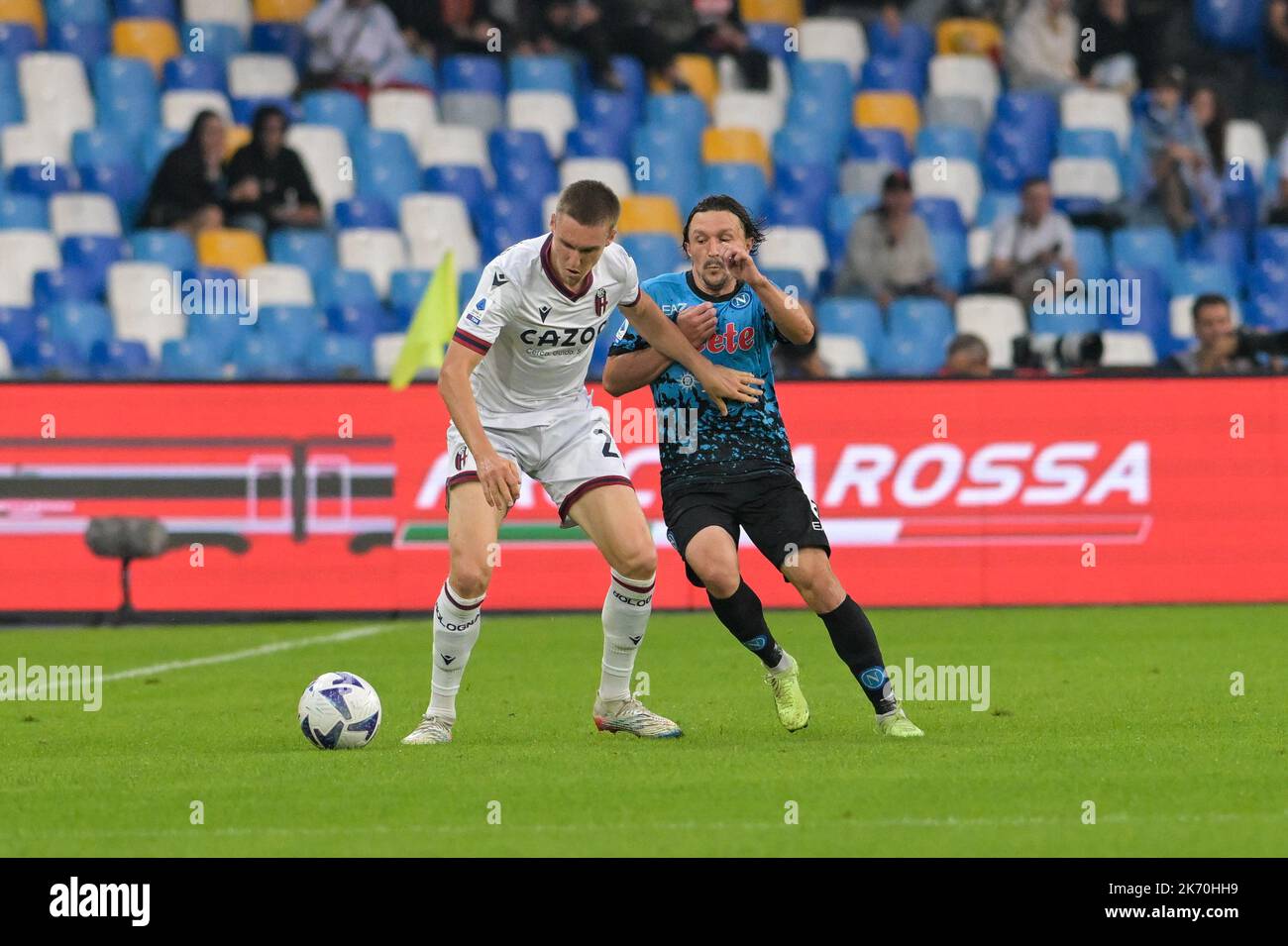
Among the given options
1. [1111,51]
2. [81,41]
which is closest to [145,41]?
[81,41]

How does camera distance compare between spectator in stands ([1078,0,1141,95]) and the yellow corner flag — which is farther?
spectator in stands ([1078,0,1141,95])

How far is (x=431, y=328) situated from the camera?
49.7 feet

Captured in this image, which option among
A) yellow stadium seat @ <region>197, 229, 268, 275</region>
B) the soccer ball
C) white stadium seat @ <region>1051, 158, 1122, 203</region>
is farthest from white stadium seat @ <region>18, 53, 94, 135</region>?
the soccer ball

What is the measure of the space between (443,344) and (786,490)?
7.23 metres

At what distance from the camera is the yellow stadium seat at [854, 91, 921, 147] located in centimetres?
2020

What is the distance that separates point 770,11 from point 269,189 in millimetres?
5663

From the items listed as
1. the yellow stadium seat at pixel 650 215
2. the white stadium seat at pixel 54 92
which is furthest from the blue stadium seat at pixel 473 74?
the white stadium seat at pixel 54 92

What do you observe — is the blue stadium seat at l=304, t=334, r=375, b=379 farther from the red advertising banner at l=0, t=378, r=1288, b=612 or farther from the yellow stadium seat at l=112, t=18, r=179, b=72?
the yellow stadium seat at l=112, t=18, r=179, b=72

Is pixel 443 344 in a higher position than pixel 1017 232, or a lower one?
lower

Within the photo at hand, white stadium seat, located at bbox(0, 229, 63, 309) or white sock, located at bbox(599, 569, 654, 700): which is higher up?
white stadium seat, located at bbox(0, 229, 63, 309)

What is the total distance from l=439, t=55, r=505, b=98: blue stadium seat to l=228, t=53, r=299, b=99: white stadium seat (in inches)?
58.4

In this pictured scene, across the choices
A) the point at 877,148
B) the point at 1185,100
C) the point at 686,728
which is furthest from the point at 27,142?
the point at 686,728
